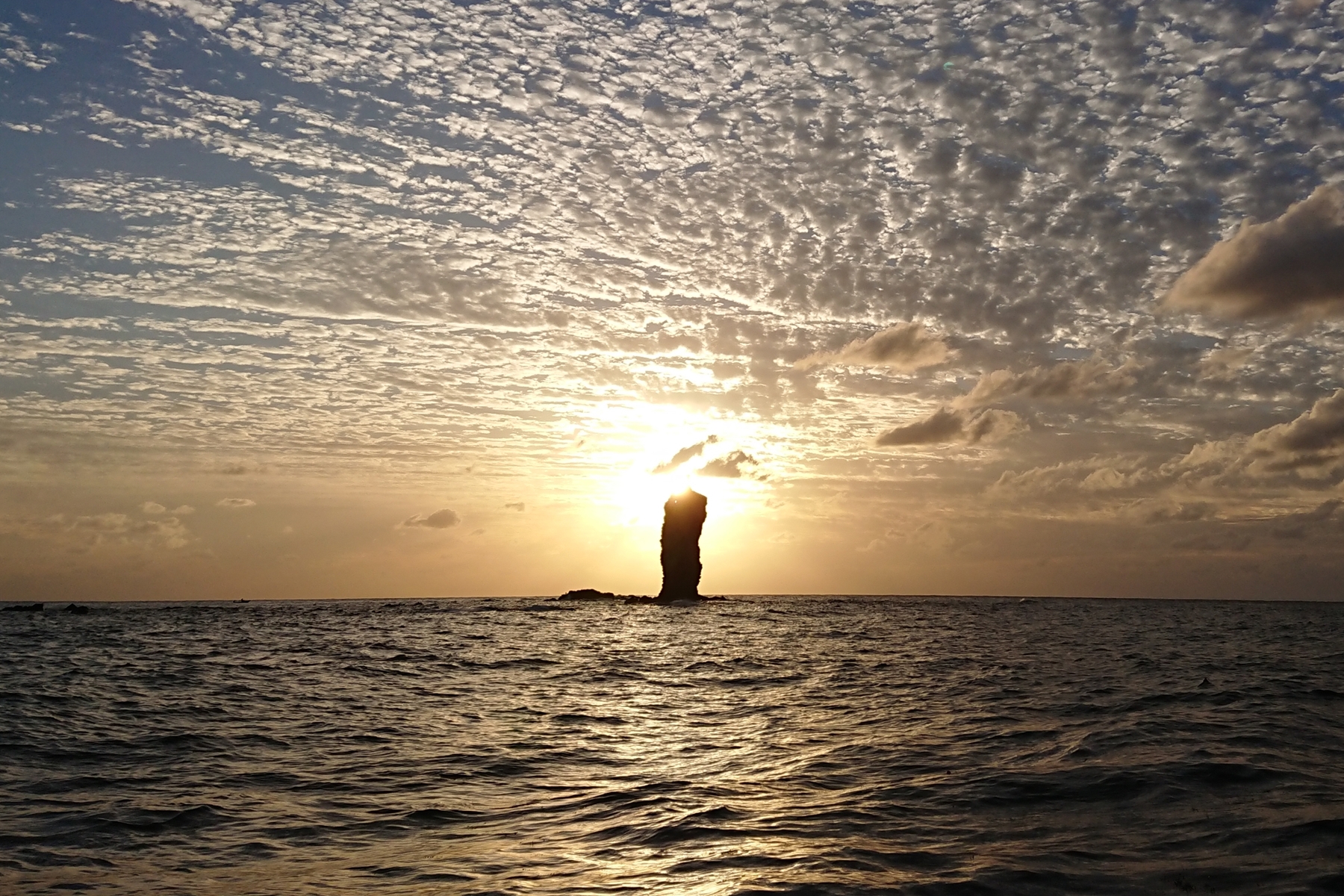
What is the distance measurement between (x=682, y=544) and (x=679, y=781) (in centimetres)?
12037

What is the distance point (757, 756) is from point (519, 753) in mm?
4824

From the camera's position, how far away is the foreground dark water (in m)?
10.7

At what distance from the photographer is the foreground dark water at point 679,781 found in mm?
10664

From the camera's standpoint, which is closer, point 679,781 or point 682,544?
point 679,781

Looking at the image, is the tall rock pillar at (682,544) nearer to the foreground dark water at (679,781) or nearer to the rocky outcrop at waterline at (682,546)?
the rocky outcrop at waterline at (682,546)

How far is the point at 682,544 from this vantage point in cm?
→ 13588

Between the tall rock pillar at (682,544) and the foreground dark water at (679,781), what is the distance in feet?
323

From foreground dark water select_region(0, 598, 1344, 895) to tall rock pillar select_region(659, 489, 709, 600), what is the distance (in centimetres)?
9831

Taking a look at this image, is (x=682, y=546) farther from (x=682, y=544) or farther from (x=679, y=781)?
(x=679, y=781)

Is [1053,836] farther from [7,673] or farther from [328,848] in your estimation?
[7,673]

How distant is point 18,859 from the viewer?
37.4ft

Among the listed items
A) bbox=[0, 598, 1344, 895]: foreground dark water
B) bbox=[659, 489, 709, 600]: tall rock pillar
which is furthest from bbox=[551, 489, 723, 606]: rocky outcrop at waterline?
bbox=[0, 598, 1344, 895]: foreground dark water

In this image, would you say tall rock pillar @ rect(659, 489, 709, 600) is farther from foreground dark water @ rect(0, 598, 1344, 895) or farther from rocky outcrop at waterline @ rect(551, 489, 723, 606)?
foreground dark water @ rect(0, 598, 1344, 895)

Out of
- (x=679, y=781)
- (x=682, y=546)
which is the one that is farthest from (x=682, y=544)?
(x=679, y=781)
